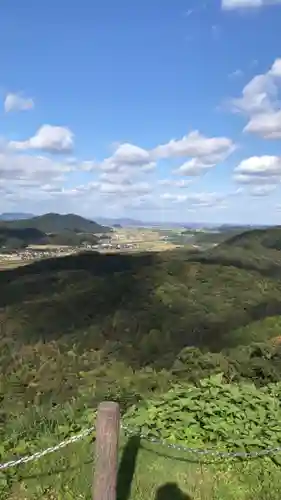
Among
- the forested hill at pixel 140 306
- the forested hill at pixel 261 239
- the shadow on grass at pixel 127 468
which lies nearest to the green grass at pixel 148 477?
the shadow on grass at pixel 127 468

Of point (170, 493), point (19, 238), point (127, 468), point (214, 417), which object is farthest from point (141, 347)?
point (19, 238)

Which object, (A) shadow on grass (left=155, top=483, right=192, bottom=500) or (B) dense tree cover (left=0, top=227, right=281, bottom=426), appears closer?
(A) shadow on grass (left=155, top=483, right=192, bottom=500)

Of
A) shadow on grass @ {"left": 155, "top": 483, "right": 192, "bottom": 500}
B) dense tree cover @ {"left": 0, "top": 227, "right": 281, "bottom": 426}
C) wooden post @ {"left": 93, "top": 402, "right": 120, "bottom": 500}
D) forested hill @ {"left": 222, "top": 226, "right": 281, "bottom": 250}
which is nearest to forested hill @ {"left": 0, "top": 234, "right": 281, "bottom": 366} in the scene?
dense tree cover @ {"left": 0, "top": 227, "right": 281, "bottom": 426}

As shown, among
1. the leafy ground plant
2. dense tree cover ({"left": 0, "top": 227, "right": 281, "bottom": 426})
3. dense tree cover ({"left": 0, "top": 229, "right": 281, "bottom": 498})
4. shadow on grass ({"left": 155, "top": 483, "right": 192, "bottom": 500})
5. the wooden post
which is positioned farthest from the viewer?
dense tree cover ({"left": 0, "top": 227, "right": 281, "bottom": 426})

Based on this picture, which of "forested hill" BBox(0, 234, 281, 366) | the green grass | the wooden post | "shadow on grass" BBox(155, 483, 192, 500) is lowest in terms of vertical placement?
"forested hill" BBox(0, 234, 281, 366)

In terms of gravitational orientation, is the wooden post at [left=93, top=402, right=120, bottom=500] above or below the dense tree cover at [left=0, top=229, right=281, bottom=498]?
above

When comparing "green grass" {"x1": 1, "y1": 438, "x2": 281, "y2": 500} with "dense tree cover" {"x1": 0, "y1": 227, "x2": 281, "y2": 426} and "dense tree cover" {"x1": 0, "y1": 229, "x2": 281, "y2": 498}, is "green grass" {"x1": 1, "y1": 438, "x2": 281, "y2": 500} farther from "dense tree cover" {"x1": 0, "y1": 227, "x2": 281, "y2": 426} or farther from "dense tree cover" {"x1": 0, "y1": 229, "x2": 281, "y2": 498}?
"dense tree cover" {"x1": 0, "y1": 227, "x2": 281, "y2": 426}

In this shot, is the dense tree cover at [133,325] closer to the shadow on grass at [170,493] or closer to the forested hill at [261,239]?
the shadow on grass at [170,493]

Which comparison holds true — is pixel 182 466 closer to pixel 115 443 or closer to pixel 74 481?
pixel 74 481

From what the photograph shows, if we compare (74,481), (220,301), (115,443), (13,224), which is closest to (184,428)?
(74,481)
